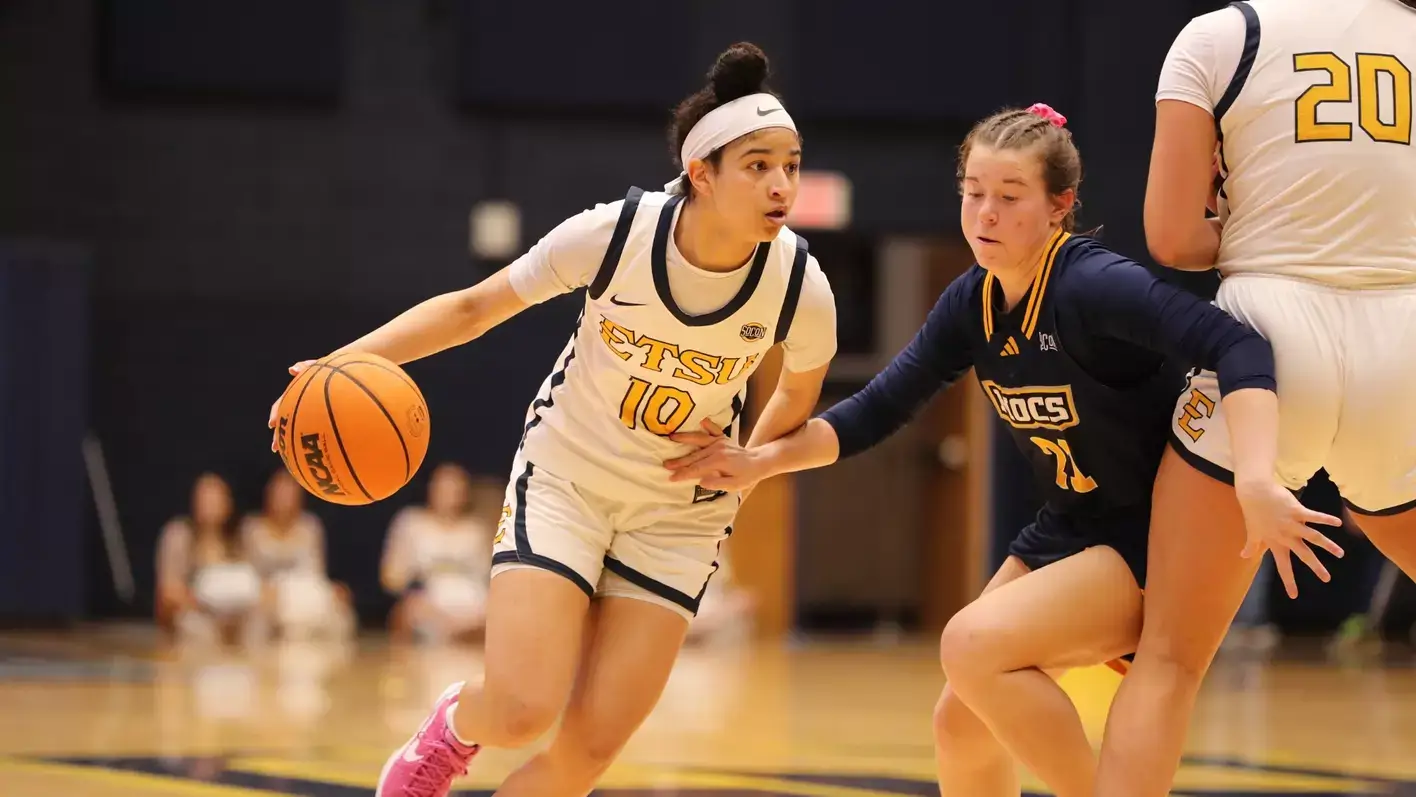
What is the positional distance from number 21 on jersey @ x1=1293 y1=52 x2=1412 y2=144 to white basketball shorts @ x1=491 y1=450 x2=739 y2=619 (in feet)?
Result: 5.05

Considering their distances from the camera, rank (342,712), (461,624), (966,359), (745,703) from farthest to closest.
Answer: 1. (461,624)
2. (745,703)
3. (342,712)
4. (966,359)

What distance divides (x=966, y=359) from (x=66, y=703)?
16.9 ft

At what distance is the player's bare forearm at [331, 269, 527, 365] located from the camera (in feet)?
12.8

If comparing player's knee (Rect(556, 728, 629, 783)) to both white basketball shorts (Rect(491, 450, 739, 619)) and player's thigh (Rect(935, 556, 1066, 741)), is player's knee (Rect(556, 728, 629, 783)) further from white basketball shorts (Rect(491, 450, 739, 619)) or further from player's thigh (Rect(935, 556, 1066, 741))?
player's thigh (Rect(935, 556, 1066, 741))

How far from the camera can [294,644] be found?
11484 mm

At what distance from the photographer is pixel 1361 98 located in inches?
126

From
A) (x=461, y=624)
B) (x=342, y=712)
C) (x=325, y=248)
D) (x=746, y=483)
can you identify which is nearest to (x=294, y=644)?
(x=461, y=624)

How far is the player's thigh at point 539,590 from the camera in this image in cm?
365

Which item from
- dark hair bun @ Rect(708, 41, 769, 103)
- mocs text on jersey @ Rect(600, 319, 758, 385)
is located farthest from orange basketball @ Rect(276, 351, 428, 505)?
dark hair bun @ Rect(708, 41, 769, 103)

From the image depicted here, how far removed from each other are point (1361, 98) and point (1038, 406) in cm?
85

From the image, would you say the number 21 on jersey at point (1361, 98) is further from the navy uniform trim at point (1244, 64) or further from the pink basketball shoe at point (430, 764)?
the pink basketball shoe at point (430, 764)

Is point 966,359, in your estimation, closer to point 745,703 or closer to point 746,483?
point 746,483

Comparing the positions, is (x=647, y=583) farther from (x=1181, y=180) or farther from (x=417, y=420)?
(x=1181, y=180)

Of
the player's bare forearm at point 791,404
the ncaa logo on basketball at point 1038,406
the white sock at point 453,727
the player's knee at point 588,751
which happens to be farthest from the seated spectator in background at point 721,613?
the ncaa logo on basketball at point 1038,406
